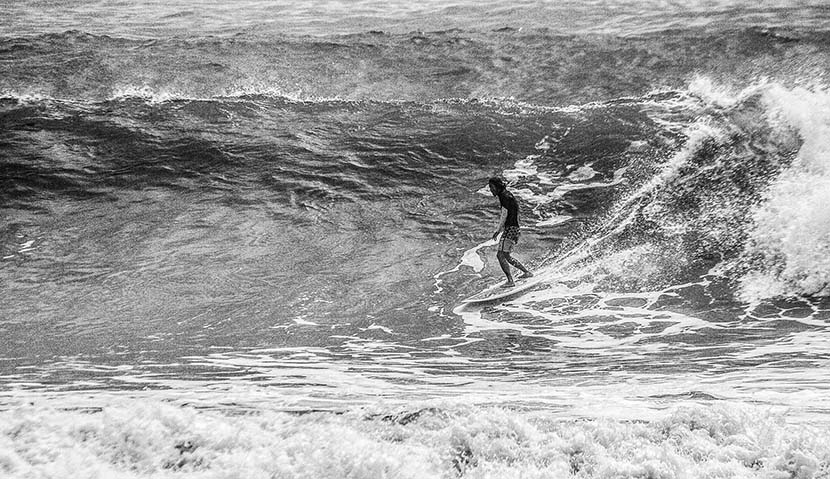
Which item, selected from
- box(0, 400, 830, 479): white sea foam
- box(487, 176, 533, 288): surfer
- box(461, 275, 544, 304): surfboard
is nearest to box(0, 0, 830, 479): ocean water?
box(0, 400, 830, 479): white sea foam

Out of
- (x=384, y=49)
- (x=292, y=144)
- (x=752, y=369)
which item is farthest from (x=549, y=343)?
(x=384, y=49)

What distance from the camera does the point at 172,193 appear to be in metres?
15.8

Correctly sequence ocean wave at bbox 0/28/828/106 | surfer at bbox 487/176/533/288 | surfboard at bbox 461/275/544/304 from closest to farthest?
surfboard at bbox 461/275/544/304, surfer at bbox 487/176/533/288, ocean wave at bbox 0/28/828/106

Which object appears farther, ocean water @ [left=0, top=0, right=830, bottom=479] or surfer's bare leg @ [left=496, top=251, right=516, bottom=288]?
surfer's bare leg @ [left=496, top=251, right=516, bottom=288]

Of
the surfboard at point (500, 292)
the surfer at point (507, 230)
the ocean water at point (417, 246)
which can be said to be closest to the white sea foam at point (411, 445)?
the ocean water at point (417, 246)

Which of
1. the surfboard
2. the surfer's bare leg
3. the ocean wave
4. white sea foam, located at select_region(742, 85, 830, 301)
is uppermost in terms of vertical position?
the ocean wave

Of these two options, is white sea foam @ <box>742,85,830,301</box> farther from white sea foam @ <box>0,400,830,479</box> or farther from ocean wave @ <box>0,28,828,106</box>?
white sea foam @ <box>0,400,830,479</box>

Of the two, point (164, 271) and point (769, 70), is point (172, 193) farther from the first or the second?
point (769, 70)

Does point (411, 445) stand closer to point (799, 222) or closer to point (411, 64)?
point (799, 222)

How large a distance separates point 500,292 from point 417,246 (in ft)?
8.13

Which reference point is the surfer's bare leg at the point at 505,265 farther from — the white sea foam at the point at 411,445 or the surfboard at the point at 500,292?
the white sea foam at the point at 411,445

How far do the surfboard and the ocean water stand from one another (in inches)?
6.5

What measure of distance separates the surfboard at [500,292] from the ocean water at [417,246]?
0.54 ft

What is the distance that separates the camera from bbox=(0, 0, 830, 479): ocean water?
623cm
